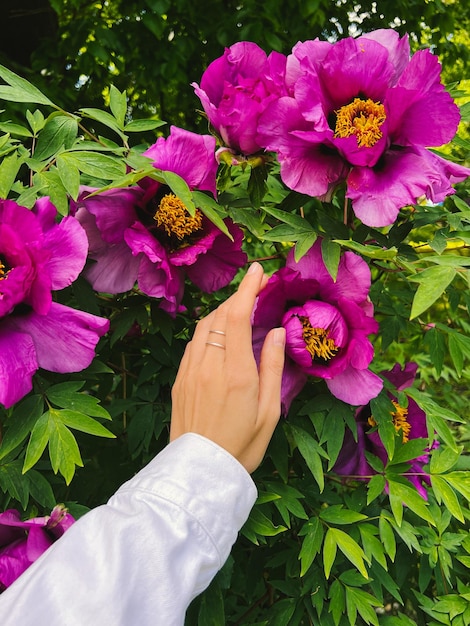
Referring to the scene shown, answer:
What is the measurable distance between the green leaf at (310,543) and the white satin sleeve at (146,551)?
24 cm

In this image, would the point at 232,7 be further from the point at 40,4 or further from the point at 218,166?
the point at 218,166

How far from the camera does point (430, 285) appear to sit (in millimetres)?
656

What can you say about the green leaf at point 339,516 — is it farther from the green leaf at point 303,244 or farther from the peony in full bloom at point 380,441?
the green leaf at point 303,244

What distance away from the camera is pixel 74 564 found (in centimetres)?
53

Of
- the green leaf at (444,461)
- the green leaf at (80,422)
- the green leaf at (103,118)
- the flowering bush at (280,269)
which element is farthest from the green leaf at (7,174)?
the green leaf at (444,461)

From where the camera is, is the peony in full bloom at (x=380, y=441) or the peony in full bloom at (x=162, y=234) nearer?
the peony in full bloom at (x=162, y=234)

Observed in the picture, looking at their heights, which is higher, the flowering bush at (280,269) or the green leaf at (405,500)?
the flowering bush at (280,269)

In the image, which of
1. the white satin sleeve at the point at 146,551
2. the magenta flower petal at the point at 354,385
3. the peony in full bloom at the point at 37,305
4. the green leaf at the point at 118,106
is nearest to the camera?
the white satin sleeve at the point at 146,551

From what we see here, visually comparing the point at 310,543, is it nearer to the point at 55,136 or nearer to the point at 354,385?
the point at 354,385

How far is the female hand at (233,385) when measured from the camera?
619 mm

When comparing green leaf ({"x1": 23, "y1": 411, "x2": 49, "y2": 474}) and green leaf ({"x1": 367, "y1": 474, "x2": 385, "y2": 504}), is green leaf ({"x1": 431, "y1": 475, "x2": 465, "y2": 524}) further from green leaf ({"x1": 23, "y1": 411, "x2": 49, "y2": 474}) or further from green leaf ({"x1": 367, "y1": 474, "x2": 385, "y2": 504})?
green leaf ({"x1": 23, "y1": 411, "x2": 49, "y2": 474})

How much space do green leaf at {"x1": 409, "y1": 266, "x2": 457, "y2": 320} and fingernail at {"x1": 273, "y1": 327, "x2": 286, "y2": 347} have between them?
0.14 metres

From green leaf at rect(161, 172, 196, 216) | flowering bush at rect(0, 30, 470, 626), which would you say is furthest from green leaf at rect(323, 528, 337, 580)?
green leaf at rect(161, 172, 196, 216)

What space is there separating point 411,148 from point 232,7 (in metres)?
1.93
